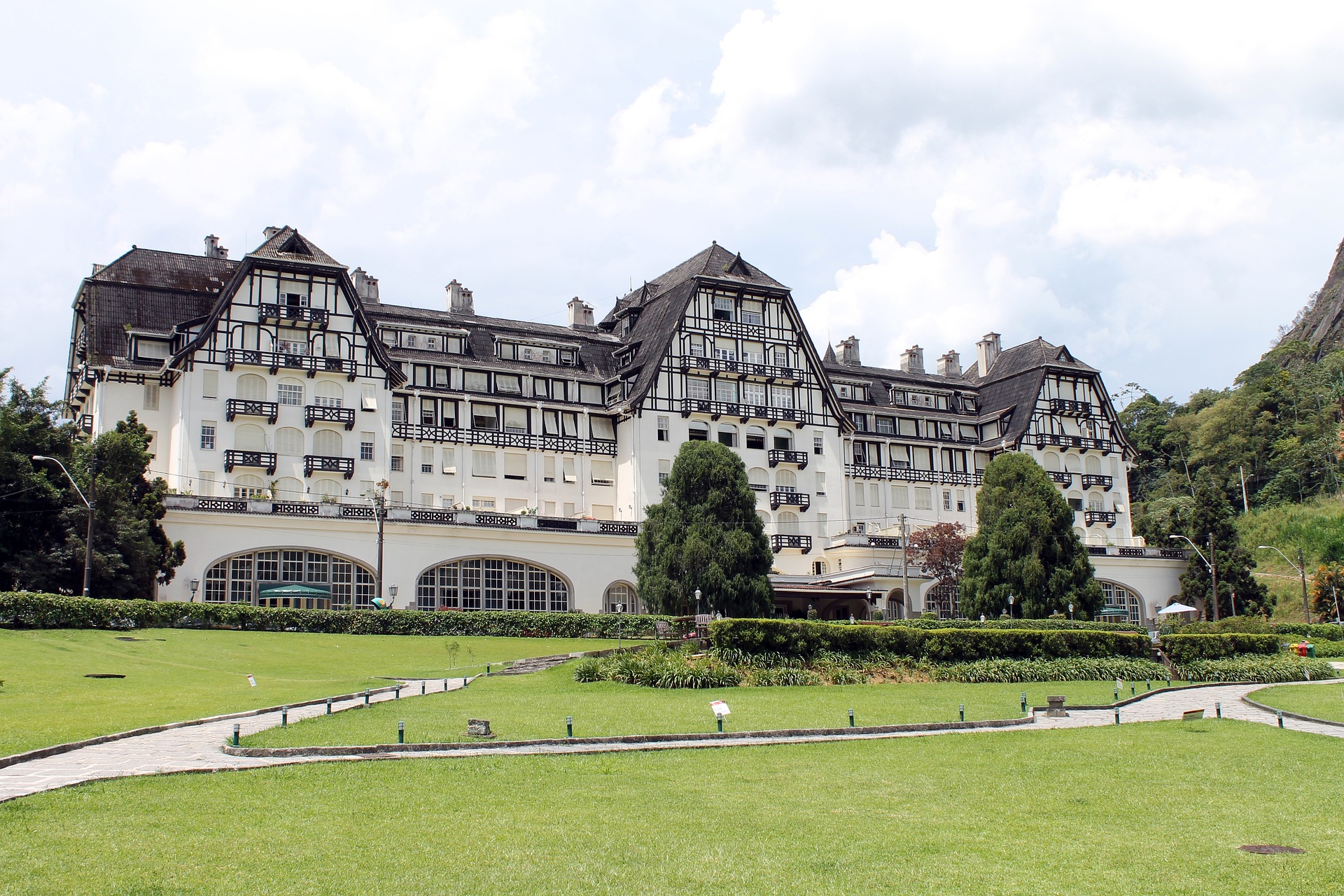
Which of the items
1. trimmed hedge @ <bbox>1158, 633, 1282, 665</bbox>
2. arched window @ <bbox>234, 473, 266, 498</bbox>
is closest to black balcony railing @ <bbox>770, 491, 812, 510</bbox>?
arched window @ <bbox>234, 473, 266, 498</bbox>

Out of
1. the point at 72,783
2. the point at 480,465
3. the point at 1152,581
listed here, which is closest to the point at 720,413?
the point at 480,465

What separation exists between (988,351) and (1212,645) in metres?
53.6

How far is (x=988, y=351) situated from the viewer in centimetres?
9100

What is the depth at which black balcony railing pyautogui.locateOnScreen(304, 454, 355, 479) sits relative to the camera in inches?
2366

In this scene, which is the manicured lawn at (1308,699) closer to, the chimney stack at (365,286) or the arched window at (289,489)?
the arched window at (289,489)

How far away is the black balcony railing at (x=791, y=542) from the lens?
224ft

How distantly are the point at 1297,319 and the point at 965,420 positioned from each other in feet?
180

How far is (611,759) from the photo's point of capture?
19.0 meters

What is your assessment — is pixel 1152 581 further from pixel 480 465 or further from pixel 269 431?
pixel 269 431

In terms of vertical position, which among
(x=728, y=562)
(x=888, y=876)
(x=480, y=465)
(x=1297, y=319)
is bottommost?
(x=888, y=876)

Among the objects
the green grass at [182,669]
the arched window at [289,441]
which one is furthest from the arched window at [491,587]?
the green grass at [182,669]

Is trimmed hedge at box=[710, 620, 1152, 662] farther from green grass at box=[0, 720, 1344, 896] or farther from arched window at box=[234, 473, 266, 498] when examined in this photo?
arched window at box=[234, 473, 266, 498]

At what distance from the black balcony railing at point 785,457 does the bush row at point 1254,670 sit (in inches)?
1348

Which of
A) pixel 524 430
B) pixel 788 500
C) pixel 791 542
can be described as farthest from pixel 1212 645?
pixel 524 430
